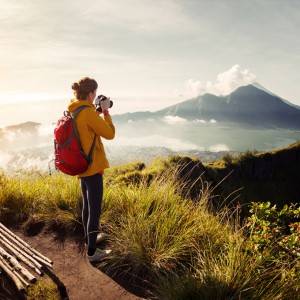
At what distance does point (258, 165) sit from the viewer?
95312mm

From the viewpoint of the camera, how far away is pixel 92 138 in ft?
17.6

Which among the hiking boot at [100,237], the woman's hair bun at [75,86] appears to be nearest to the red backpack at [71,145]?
the woman's hair bun at [75,86]

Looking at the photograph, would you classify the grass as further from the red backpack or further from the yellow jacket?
the red backpack

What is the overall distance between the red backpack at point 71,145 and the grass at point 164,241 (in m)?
1.21

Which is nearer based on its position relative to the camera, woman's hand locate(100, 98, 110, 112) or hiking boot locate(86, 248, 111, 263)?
woman's hand locate(100, 98, 110, 112)

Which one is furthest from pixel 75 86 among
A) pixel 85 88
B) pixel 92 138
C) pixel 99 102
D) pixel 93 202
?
pixel 93 202

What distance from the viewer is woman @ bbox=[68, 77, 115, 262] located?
5.21 meters

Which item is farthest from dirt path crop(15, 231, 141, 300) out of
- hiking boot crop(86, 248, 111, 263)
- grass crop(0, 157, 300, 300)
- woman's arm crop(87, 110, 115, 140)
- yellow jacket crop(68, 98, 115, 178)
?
woman's arm crop(87, 110, 115, 140)

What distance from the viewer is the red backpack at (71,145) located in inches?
208

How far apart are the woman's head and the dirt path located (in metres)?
2.42

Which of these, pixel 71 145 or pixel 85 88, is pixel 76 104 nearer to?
pixel 85 88

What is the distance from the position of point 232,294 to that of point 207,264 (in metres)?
0.66

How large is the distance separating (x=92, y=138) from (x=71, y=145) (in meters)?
0.29

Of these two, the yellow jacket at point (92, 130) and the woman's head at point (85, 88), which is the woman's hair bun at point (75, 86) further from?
the yellow jacket at point (92, 130)
